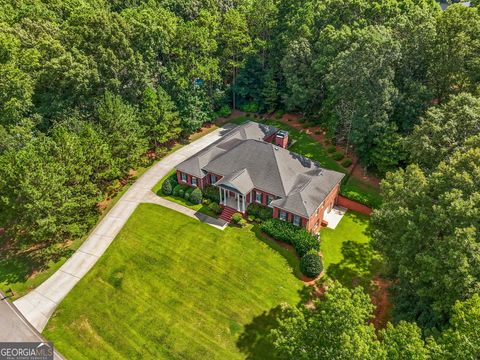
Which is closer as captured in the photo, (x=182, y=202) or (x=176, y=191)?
(x=182, y=202)

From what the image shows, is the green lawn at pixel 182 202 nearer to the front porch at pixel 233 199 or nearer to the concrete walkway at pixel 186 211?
the concrete walkway at pixel 186 211

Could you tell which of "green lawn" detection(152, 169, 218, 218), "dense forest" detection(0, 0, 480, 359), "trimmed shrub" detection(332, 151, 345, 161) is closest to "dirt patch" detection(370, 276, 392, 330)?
"dense forest" detection(0, 0, 480, 359)

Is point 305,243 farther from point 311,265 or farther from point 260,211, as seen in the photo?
point 260,211

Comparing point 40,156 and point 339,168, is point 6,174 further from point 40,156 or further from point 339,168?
point 339,168

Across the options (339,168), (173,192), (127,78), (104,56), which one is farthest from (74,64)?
(339,168)

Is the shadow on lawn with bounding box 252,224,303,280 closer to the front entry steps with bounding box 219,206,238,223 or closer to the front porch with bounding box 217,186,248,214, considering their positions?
the front porch with bounding box 217,186,248,214

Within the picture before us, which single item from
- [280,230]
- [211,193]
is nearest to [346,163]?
[280,230]

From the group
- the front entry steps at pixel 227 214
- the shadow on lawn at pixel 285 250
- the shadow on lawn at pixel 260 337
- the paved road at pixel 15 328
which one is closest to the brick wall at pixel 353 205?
the shadow on lawn at pixel 285 250
